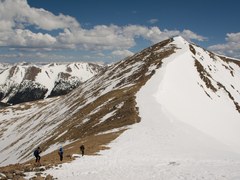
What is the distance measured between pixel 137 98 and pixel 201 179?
5026 cm

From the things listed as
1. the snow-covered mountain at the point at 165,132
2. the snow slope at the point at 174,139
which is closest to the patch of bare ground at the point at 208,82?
the snow-covered mountain at the point at 165,132

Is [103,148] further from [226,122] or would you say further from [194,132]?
[226,122]

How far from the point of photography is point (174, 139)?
48781mm

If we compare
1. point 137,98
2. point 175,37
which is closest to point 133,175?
point 137,98

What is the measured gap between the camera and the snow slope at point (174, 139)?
→ 2988cm

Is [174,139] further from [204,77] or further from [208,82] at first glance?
[204,77]

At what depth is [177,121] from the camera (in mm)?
57562

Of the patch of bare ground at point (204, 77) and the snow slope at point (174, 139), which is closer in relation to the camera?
the snow slope at point (174, 139)

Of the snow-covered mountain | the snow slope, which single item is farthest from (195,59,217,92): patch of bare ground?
the snow slope

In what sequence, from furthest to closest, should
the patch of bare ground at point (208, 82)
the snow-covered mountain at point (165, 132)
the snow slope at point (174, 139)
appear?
the patch of bare ground at point (208, 82) → the snow-covered mountain at point (165, 132) → the snow slope at point (174, 139)

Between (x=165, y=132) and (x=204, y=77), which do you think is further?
(x=204, y=77)

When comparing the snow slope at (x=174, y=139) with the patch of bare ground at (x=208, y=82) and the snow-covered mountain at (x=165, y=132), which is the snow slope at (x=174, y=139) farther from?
the patch of bare ground at (x=208, y=82)

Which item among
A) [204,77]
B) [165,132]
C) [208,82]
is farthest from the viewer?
[204,77]

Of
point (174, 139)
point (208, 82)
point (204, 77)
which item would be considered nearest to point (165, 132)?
point (174, 139)
